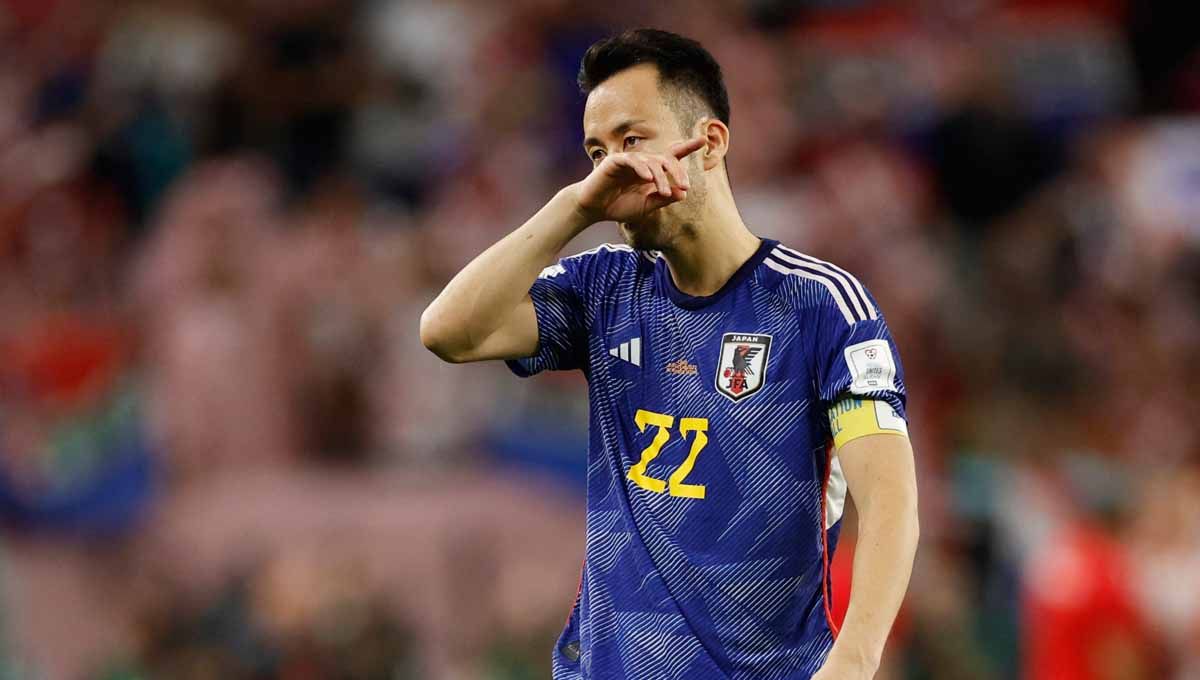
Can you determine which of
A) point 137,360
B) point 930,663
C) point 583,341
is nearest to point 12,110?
point 137,360

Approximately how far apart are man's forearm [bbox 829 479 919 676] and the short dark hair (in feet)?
3.41

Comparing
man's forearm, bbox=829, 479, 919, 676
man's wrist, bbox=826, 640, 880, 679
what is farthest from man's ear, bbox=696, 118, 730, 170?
man's wrist, bbox=826, 640, 880, 679

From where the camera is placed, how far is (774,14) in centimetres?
1198

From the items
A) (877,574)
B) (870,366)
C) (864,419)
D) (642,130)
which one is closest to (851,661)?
(877,574)

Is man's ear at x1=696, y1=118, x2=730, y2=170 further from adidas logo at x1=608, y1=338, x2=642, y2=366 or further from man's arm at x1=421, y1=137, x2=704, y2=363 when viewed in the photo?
adidas logo at x1=608, y1=338, x2=642, y2=366

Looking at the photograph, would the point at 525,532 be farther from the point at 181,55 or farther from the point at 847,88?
the point at 181,55

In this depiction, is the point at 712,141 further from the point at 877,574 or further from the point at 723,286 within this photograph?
the point at 877,574

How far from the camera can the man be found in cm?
409

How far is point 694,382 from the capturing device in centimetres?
422

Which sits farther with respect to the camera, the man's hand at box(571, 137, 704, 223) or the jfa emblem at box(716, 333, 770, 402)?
the jfa emblem at box(716, 333, 770, 402)

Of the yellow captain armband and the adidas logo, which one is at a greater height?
the adidas logo

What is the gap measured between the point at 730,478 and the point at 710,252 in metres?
0.51

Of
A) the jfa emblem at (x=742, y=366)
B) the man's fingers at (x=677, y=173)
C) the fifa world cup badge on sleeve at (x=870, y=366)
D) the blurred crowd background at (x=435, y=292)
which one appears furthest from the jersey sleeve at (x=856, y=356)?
the blurred crowd background at (x=435, y=292)

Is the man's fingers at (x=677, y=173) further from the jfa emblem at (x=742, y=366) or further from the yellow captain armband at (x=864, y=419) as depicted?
the yellow captain armband at (x=864, y=419)
